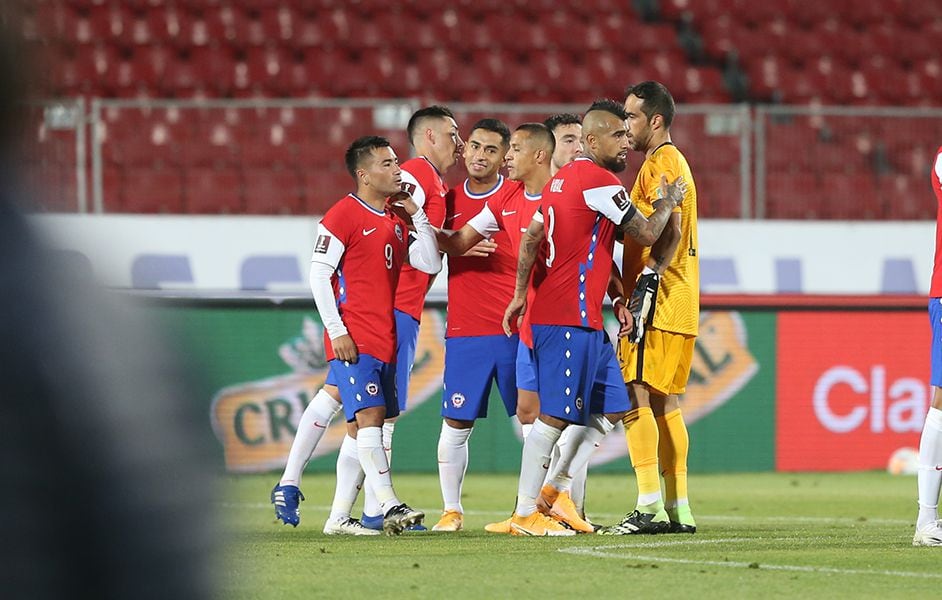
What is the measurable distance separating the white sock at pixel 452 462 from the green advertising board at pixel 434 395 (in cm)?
340

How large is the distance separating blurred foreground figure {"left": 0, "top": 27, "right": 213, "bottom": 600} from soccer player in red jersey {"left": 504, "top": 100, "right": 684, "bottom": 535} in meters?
5.49

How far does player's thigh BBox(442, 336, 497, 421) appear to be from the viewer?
6883 millimetres

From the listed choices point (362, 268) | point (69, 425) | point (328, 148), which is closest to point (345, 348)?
point (362, 268)

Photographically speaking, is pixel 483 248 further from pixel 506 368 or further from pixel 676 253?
pixel 676 253

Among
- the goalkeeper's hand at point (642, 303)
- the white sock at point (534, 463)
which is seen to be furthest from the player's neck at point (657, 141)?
the white sock at point (534, 463)

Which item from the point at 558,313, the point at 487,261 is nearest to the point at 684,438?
the point at 558,313

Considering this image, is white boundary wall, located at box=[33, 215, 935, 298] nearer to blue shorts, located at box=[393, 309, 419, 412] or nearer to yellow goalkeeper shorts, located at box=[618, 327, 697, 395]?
blue shorts, located at box=[393, 309, 419, 412]

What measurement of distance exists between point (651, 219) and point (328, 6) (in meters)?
8.51

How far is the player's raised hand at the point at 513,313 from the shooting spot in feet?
21.1

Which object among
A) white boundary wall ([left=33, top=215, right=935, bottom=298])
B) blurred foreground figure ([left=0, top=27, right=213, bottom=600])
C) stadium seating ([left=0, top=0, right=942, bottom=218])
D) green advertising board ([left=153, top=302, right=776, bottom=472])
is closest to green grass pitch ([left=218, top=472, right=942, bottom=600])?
green advertising board ([left=153, top=302, right=776, bottom=472])

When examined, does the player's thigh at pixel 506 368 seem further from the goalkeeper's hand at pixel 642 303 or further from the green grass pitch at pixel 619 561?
the goalkeeper's hand at pixel 642 303

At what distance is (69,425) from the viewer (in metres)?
0.76

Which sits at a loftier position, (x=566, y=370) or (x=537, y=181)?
(x=537, y=181)

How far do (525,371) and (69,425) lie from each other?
20.1 ft
